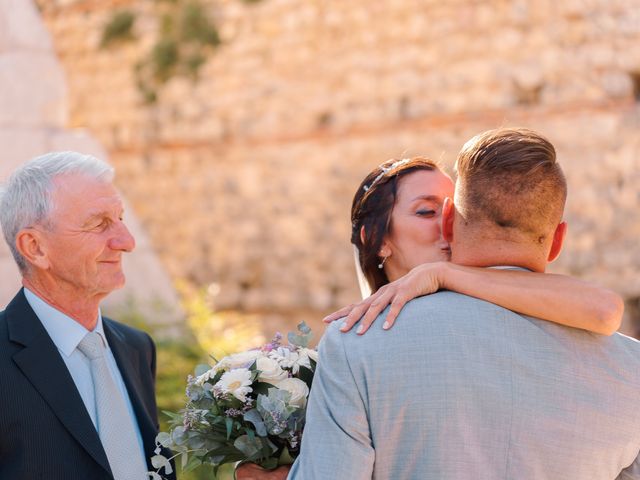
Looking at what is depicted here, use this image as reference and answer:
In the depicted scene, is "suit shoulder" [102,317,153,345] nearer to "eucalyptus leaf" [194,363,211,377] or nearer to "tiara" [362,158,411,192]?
"eucalyptus leaf" [194,363,211,377]

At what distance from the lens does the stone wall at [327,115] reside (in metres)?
8.13

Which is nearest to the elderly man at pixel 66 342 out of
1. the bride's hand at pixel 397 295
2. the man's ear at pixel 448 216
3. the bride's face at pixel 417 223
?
the bride's face at pixel 417 223

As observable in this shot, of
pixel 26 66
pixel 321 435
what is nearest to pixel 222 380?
pixel 321 435

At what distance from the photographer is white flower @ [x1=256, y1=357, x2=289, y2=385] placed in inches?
92.0

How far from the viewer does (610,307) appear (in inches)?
78.4

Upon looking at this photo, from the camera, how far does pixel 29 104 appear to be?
540cm

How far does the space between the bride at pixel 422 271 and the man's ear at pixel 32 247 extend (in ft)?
3.34

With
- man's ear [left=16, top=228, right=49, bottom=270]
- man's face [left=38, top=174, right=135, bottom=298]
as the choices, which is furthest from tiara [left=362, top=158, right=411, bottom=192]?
man's ear [left=16, top=228, right=49, bottom=270]

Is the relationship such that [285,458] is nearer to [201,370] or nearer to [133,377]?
[201,370]

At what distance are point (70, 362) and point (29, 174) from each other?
2.00 feet

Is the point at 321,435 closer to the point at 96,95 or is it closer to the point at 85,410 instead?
the point at 85,410

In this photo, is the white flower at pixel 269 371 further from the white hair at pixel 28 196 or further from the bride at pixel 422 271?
the white hair at pixel 28 196

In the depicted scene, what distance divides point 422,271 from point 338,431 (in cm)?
43

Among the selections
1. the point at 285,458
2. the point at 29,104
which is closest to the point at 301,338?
the point at 285,458
